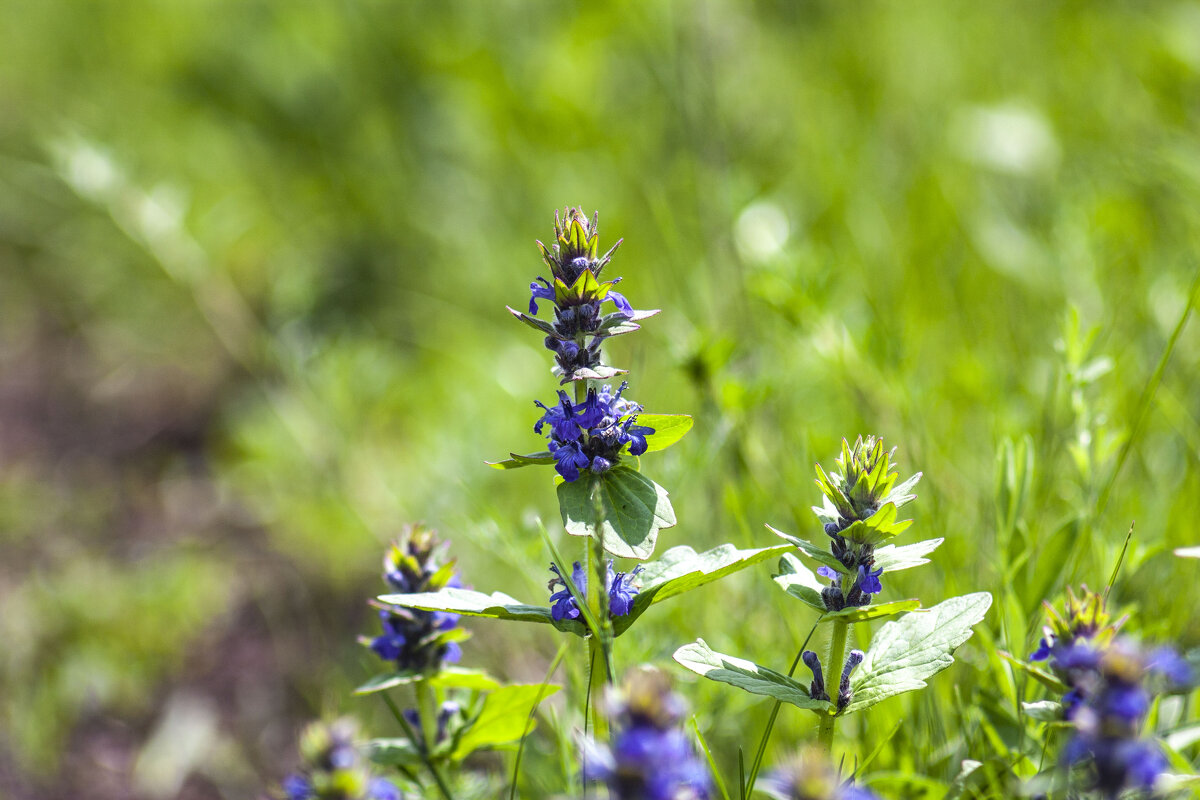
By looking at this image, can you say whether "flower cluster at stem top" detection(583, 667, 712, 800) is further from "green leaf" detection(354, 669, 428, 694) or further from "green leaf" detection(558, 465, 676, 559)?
"green leaf" detection(354, 669, 428, 694)

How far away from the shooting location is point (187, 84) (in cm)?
504

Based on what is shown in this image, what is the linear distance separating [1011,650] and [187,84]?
195 inches

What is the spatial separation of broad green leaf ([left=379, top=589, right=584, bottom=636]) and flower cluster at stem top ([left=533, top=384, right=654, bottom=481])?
17 cm

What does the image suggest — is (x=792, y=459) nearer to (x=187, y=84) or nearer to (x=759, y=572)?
(x=759, y=572)

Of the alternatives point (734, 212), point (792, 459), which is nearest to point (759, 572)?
point (792, 459)

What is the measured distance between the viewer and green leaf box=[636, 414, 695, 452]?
48.0 inches

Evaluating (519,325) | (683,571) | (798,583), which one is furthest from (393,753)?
(519,325)

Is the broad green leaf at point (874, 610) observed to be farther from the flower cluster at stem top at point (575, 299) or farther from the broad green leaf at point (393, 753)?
the broad green leaf at point (393, 753)

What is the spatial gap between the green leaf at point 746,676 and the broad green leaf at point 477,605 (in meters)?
0.14

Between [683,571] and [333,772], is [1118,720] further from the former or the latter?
[333,772]

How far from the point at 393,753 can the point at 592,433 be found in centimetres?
56

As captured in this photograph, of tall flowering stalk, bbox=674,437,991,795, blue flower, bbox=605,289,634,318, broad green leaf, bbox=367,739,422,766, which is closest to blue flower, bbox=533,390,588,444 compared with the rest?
blue flower, bbox=605,289,634,318

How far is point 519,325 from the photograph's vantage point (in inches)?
148

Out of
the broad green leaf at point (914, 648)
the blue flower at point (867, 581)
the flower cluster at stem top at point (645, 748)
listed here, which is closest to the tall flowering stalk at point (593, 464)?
the blue flower at point (867, 581)
